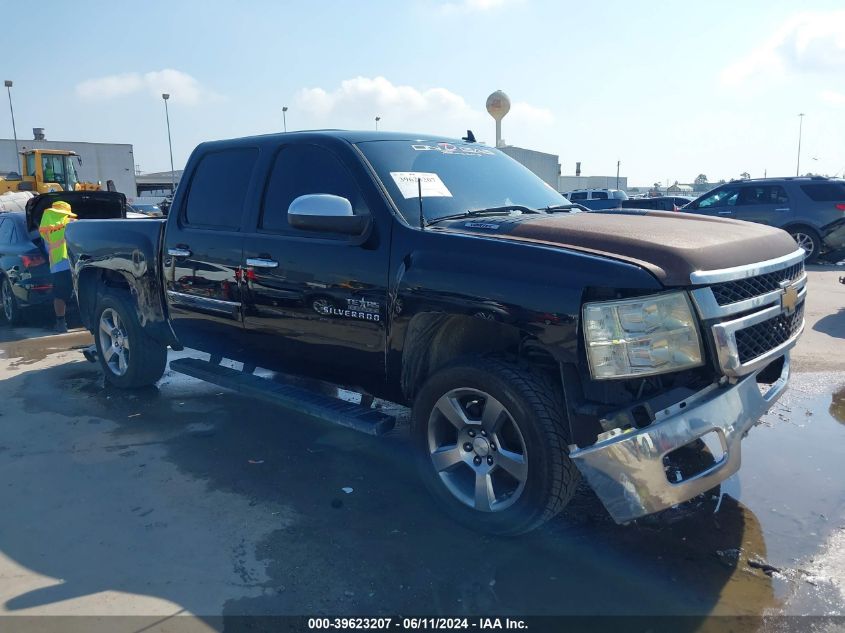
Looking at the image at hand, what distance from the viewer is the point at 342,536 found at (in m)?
3.42

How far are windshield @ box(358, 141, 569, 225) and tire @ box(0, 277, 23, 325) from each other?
7.13 metres

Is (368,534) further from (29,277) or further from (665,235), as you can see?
(29,277)

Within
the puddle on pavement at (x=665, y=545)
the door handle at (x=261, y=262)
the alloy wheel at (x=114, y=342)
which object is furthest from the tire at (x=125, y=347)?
the door handle at (x=261, y=262)

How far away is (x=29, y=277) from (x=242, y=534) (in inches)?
271

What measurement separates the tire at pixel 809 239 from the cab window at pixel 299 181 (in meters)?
12.4

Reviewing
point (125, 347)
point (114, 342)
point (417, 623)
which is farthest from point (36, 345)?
point (417, 623)

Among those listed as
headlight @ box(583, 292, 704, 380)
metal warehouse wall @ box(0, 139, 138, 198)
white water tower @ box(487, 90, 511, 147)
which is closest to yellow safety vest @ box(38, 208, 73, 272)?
headlight @ box(583, 292, 704, 380)

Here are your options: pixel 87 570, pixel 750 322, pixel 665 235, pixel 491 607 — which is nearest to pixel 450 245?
pixel 665 235

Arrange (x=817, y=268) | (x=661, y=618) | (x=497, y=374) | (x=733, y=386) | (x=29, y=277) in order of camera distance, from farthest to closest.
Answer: (x=817, y=268) < (x=29, y=277) < (x=497, y=374) < (x=733, y=386) < (x=661, y=618)

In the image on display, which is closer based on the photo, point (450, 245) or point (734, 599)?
point (734, 599)

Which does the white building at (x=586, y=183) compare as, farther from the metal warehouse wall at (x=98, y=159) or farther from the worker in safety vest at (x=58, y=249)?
the worker in safety vest at (x=58, y=249)

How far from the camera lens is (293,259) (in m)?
4.05

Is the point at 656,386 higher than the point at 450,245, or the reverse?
the point at 450,245

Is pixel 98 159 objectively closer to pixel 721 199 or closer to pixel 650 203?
pixel 650 203
